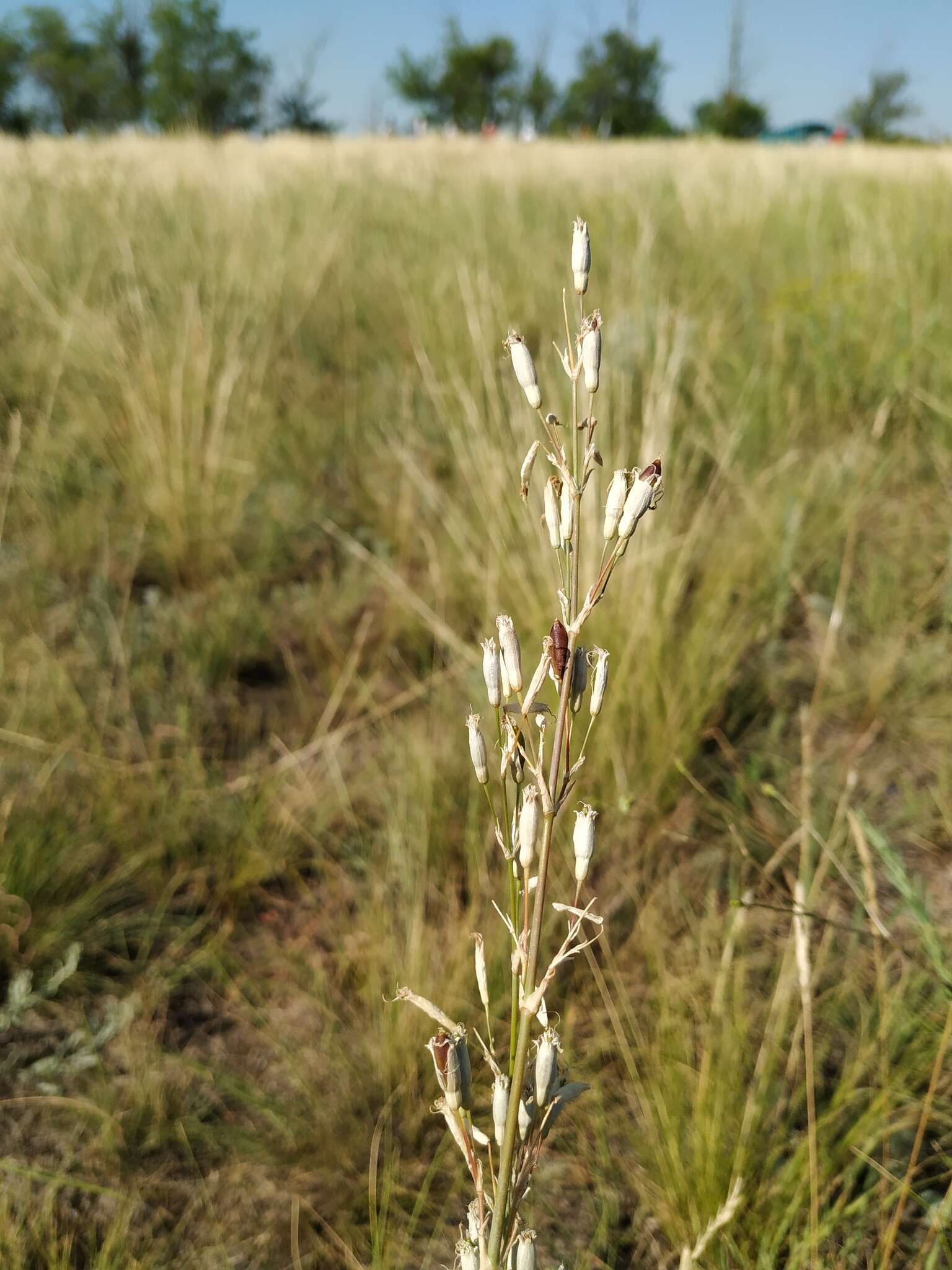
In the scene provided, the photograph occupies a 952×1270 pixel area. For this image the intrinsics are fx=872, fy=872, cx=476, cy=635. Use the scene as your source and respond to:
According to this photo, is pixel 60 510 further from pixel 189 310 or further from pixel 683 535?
pixel 683 535

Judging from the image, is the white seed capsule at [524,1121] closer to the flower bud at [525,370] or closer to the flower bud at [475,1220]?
the flower bud at [475,1220]

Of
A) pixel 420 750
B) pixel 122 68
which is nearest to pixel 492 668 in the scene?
pixel 420 750

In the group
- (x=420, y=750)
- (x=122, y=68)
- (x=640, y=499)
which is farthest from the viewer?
(x=122, y=68)

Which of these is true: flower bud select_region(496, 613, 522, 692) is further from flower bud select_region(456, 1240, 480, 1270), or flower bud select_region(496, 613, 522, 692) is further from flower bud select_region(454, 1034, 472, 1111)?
flower bud select_region(456, 1240, 480, 1270)

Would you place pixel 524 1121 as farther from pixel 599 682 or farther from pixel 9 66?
pixel 9 66

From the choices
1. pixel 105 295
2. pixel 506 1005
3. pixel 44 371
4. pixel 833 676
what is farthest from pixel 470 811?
pixel 105 295

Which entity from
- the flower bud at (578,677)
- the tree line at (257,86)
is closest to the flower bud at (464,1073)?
the flower bud at (578,677)

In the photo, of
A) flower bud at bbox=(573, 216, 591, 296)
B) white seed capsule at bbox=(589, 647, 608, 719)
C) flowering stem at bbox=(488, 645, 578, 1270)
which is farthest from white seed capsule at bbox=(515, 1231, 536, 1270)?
flower bud at bbox=(573, 216, 591, 296)
